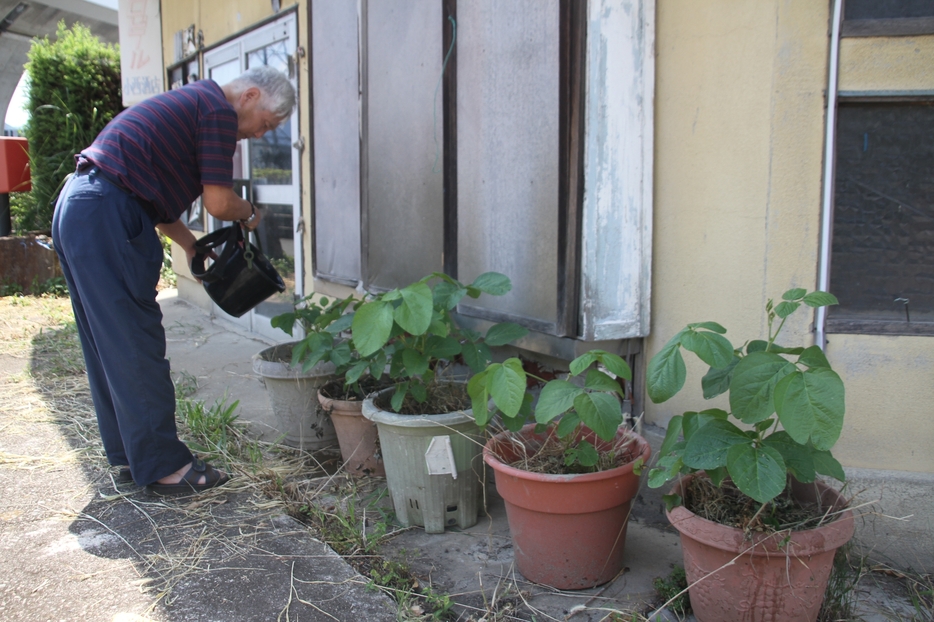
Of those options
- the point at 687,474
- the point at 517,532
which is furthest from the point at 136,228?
the point at 687,474

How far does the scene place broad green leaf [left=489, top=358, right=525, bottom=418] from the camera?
1.90 m

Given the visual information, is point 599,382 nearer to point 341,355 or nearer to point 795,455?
point 795,455

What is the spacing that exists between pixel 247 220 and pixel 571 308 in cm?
136

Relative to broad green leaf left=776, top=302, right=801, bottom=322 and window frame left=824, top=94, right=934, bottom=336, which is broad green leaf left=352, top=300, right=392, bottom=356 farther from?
window frame left=824, top=94, right=934, bottom=336

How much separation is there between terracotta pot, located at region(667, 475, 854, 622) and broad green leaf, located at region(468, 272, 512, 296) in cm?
94

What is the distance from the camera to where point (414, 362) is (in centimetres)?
242

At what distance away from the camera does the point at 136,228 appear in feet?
8.35

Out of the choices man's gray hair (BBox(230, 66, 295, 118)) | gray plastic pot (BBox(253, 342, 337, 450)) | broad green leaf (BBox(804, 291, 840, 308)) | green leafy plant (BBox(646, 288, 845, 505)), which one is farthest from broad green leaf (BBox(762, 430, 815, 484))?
man's gray hair (BBox(230, 66, 295, 118))

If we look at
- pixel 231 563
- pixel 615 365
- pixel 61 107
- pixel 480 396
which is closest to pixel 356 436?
pixel 231 563

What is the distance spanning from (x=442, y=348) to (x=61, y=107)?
8389 mm

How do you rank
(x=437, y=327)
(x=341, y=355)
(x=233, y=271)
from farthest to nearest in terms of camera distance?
(x=233, y=271), (x=341, y=355), (x=437, y=327)

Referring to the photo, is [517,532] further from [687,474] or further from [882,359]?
[882,359]

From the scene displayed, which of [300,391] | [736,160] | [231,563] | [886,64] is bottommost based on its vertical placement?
[231,563]

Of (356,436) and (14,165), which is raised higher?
(14,165)
